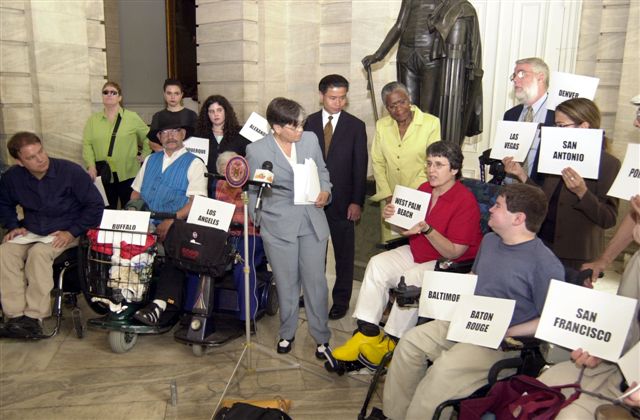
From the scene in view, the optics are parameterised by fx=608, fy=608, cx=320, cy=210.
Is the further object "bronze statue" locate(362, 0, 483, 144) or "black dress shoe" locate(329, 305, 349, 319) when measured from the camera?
"black dress shoe" locate(329, 305, 349, 319)

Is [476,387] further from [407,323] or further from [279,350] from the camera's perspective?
[279,350]

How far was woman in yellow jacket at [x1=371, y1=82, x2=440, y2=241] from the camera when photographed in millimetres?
4242

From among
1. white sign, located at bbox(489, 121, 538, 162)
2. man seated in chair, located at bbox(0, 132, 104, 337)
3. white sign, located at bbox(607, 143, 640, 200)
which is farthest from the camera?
man seated in chair, located at bbox(0, 132, 104, 337)

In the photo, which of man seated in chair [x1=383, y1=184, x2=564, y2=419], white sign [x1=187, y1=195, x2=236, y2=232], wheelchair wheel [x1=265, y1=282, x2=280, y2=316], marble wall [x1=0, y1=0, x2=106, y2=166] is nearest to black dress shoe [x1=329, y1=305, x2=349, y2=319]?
wheelchair wheel [x1=265, y1=282, x2=280, y2=316]

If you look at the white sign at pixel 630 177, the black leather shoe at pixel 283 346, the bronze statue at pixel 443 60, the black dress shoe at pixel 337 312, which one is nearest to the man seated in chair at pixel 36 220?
the black leather shoe at pixel 283 346

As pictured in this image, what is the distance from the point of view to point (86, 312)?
4.96 m

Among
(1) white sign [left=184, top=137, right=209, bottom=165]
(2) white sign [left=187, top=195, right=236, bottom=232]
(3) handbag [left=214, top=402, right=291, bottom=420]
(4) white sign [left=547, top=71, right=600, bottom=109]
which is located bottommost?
(3) handbag [left=214, top=402, right=291, bottom=420]

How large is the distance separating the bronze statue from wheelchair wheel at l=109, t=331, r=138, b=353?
2.76 meters

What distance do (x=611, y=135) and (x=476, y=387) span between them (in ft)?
13.5

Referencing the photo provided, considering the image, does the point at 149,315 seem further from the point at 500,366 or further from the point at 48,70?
the point at 48,70

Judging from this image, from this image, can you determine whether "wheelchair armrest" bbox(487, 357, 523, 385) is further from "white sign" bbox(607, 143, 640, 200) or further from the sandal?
the sandal

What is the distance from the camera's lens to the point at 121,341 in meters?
4.16

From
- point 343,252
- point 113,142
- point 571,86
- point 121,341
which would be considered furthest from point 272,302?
point 571,86

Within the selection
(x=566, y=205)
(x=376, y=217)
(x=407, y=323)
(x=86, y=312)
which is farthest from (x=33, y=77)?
(x=566, y=205)
